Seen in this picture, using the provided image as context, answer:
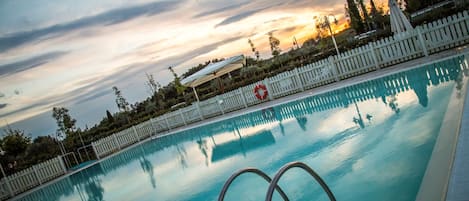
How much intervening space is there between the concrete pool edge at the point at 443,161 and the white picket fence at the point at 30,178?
49.8ft

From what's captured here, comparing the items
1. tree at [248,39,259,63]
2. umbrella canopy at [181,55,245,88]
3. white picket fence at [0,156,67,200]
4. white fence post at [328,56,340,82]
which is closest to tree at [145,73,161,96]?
tree at [248,39,259,63]

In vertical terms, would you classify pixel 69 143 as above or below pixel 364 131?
above

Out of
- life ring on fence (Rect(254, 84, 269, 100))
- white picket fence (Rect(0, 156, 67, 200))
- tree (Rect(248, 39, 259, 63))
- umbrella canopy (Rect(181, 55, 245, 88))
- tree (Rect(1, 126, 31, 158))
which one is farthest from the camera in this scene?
tree (Rect(248, 39, 259, 63))

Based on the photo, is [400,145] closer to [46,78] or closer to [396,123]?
[396,123]

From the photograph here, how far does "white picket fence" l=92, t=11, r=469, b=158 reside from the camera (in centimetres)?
1049

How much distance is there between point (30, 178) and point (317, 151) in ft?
42.5

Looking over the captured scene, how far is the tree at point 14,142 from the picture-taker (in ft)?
65.2

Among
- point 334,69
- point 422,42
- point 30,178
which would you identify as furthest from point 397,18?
point 30,178

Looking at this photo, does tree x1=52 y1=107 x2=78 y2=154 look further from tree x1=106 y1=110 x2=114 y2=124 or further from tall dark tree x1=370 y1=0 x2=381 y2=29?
tall dark tree x1=370 y1=0 x2=381 y2=29

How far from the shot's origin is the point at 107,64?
64.3ft

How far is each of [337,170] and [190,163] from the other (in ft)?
18.1

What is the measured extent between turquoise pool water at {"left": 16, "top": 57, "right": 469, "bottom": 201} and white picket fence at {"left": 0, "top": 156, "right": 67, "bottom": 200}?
1.09 meters

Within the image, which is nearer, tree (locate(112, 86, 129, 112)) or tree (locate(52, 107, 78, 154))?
tree (locate(52, 107, 78, 154))

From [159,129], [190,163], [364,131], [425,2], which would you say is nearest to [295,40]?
[425,2]
